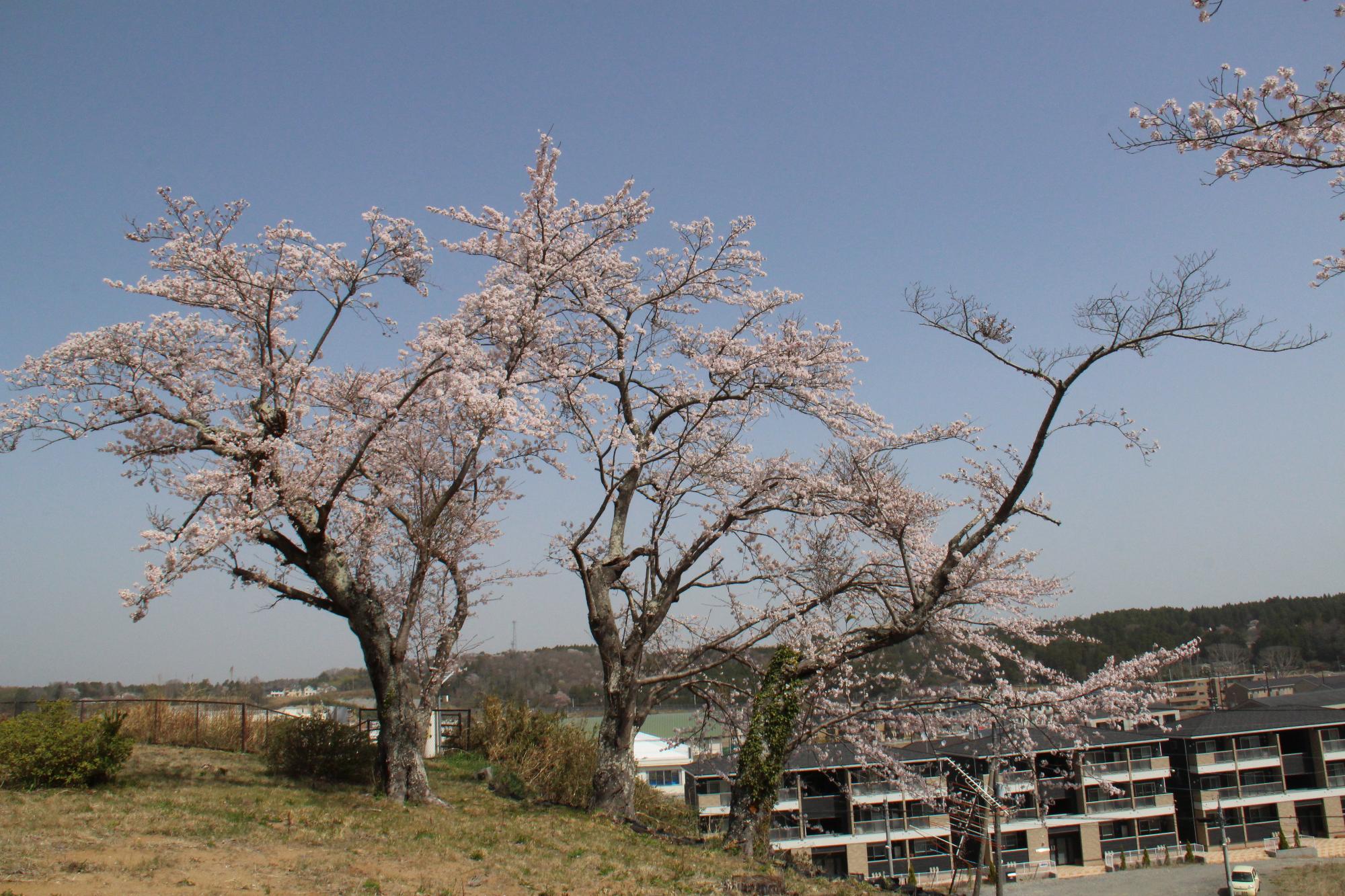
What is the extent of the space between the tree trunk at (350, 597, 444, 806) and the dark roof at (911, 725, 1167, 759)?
753 cm

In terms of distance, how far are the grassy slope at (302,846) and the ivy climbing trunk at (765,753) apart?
892 mm

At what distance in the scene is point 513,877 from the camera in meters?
7.67

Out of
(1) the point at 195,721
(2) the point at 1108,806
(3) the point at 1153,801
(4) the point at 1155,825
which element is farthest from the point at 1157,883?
(1) the point at 195,721

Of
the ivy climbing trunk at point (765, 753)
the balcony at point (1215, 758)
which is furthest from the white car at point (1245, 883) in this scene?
the ivy climbing trunk at point (765, 753)

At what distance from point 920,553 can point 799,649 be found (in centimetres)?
240

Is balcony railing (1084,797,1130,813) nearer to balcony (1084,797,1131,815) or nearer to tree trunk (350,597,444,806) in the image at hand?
balcony (1084,797,1131,815)

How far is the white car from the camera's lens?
71.6 feet

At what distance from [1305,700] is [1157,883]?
21.1 metres

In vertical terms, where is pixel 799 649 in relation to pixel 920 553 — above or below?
below

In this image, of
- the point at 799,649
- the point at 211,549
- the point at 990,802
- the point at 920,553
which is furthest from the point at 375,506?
the point at 990,802

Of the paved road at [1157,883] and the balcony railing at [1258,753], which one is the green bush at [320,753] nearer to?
the paved road at [1157,883]

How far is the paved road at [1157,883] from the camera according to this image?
24.7 metres

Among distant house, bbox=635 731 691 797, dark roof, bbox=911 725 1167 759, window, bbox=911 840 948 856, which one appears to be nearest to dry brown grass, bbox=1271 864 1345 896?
dark roof, bbox=911 725 1167 759

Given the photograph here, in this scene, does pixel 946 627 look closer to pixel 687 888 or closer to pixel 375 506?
pixel 687 888
